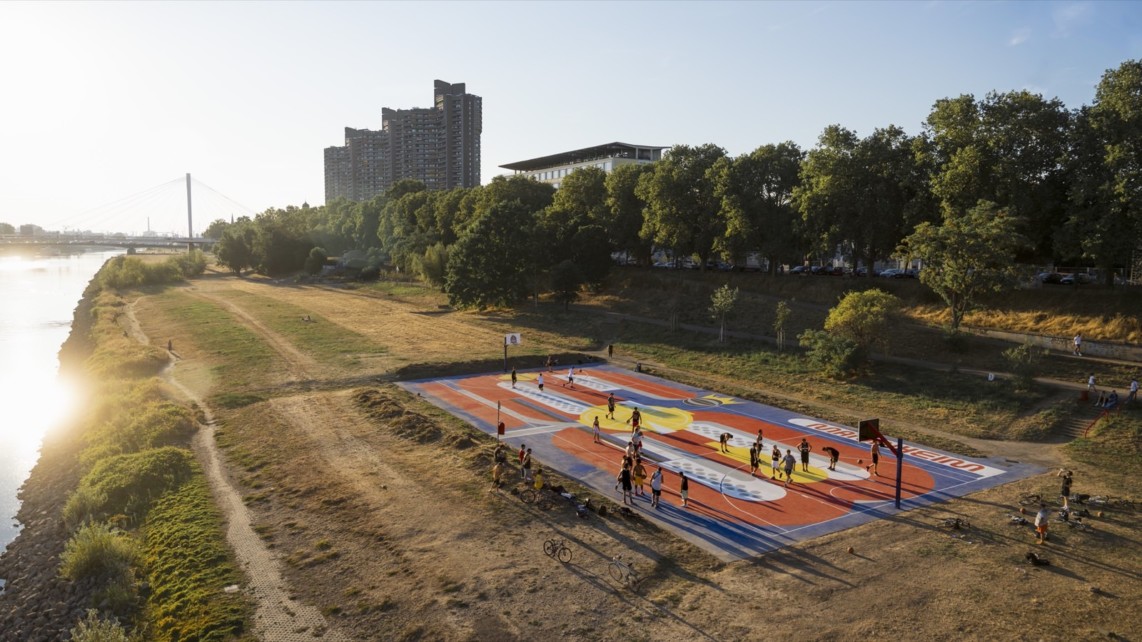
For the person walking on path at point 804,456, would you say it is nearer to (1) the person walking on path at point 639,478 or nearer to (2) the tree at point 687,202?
(1) the person walking on path at point 639,478

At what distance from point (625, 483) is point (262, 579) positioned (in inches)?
531

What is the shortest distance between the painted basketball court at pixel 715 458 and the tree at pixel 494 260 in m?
30.3

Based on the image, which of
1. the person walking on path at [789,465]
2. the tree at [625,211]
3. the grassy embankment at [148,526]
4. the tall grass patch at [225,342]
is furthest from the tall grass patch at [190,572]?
the tree at [625,211]

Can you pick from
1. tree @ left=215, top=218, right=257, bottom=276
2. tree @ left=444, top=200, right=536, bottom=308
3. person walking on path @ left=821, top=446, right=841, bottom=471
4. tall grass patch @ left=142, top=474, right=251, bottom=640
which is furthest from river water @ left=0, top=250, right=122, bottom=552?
tree @ left=444, top=200, right=536, bottom=308

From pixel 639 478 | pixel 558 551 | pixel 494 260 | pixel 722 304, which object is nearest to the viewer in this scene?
pixel 558 551

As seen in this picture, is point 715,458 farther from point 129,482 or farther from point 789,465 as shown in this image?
point 129,482

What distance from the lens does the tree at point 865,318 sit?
163 feet

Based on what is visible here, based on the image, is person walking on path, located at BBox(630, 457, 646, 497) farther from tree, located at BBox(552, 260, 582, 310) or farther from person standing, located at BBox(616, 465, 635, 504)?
tree, located at BBox(552, 260, 582, 310)

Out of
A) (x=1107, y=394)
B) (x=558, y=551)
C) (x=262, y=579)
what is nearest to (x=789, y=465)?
(x=558, y=551)

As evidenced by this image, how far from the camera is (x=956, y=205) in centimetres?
5359

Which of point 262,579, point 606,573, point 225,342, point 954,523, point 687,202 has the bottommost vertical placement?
point 262,579

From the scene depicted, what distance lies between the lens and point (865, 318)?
49.6m

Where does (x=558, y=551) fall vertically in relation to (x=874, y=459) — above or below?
below

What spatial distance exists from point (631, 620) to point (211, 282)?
137490 millimetres
